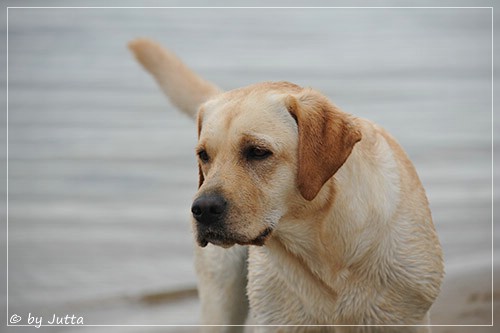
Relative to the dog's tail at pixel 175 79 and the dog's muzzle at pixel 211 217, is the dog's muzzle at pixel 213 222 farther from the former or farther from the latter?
the dog's tail at pixel 175 79

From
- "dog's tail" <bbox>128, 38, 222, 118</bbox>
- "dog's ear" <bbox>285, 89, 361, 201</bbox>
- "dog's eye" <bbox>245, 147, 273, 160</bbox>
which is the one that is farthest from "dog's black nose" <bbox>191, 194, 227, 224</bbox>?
"dog's tail" <bbox>128, 38, 222, 118</bbox>

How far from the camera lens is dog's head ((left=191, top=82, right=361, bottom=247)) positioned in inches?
121

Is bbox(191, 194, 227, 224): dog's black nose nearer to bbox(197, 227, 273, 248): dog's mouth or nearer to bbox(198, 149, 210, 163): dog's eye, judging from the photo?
bbox(197, 227, 273, 248): dog's mouth

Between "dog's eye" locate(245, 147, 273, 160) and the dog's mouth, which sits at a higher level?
"dog's eye" locate(245, 147, 273, 160)

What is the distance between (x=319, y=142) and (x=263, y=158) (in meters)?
0.21

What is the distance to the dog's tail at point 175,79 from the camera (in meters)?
4.25

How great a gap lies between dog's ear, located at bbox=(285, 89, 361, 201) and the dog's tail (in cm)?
108

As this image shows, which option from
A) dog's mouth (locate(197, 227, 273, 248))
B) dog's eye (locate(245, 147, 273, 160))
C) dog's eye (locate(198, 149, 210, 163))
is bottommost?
dog's mouth (locate(197, 227, 273, 248))

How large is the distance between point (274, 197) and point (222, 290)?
101 centimetres

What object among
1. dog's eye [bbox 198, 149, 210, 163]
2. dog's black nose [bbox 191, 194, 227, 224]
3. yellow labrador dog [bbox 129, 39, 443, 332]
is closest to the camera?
dog's black nose [bbox 191, 194, 227, 224]

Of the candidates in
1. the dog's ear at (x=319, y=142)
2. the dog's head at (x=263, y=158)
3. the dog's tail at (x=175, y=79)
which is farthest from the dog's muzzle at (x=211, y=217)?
the dog's tail at (x=175, y=79)

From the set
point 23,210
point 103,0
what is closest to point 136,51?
point 103,0

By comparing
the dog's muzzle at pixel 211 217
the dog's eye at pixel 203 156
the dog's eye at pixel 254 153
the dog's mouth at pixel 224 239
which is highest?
the dog's eye at pixel 254 153

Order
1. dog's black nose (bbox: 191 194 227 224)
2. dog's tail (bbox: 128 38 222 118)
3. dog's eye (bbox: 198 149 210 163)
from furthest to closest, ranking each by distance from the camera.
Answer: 1. dog's tail (bbox: 128 38 222 118)
2. dog's eye (bbox: 198 149 210 163)
3. dog's black nose (bbox: 191 194 227 224)
